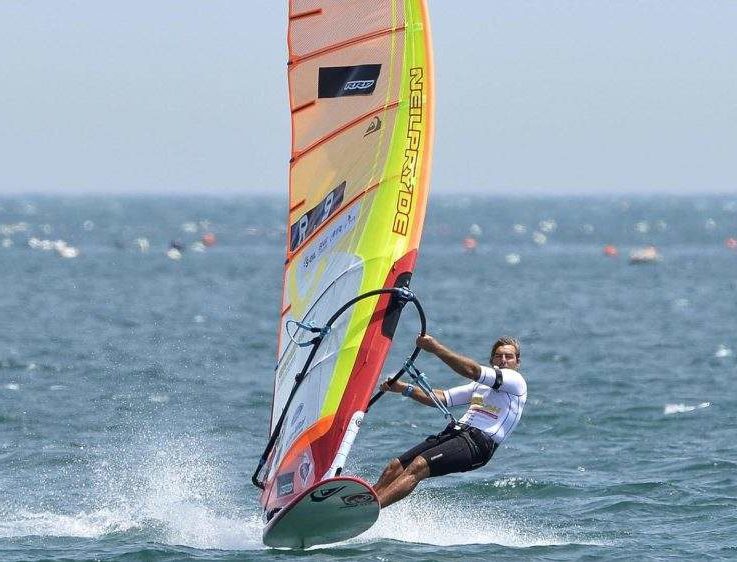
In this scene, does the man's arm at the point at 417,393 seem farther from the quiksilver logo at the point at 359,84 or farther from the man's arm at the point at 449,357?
the quiksilver logo at the point at 359,84

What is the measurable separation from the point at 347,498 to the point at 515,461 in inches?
213

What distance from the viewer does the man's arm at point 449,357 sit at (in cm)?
973

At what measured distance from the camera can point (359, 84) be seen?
429 inches

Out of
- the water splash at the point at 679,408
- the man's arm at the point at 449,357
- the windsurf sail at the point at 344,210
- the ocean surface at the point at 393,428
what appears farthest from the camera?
the water splash at the point at 679,408

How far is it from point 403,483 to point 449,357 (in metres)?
1.16

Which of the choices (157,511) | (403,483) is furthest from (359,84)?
(157,511)

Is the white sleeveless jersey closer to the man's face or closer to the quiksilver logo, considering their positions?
the man's face

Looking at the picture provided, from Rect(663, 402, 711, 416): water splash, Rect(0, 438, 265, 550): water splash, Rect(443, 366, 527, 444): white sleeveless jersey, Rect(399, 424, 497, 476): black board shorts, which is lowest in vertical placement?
Rect(663, 402, 711, 416): water splash

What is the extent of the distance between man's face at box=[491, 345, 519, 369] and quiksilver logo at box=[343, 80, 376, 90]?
2.09 metres

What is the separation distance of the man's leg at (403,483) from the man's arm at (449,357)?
2.91ft

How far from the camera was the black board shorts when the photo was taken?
1059 centimetres

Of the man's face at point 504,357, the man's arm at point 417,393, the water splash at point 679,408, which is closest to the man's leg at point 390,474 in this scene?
the man's arm at point 417,393

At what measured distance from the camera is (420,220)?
34.3 ft

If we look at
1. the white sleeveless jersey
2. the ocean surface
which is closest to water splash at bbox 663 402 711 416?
the ocean surface
